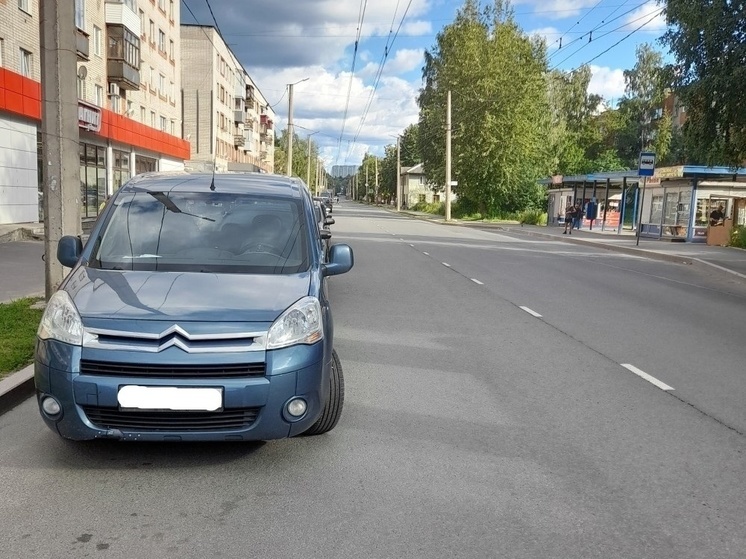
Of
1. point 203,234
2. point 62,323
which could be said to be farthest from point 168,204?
point 62,323

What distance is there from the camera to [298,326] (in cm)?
411

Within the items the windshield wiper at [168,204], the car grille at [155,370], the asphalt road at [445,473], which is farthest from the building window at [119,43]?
the car grille at [155,370]

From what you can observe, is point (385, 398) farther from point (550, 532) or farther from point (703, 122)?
point (703, 122)

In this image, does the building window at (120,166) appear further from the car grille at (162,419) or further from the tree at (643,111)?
the tree at (643,111)

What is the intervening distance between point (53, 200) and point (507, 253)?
16.2 m

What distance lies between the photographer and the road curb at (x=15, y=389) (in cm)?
522

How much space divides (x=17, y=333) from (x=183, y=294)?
389cm

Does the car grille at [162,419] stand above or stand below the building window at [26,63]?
below

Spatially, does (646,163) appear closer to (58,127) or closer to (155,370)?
(58,127)

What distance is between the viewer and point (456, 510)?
Answer: 3.66 meters

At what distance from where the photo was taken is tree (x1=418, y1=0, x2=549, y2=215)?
52.9 m

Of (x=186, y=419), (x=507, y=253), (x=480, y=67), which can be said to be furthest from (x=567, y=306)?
(x=480, y=67)

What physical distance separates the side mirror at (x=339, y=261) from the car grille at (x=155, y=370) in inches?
60.5

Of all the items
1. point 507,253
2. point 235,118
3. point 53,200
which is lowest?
point 507,253
